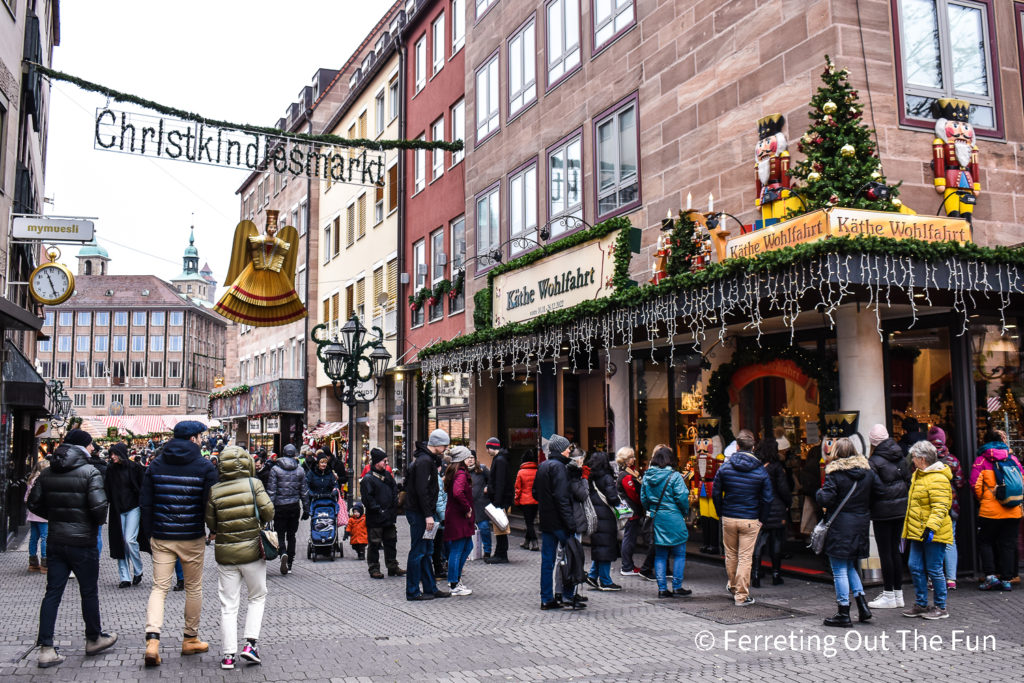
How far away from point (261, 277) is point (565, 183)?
8.69 metres

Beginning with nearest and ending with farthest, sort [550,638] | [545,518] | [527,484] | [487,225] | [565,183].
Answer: [550,638], [545,518], [527,484], [565,183], [487,225]

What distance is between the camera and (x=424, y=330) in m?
26.5

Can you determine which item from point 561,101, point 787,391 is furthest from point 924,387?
point 561,101

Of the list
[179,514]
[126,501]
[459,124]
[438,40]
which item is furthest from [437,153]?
[179,514]

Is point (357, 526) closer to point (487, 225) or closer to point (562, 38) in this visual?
point (487, 225)

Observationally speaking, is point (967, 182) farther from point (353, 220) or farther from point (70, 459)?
point (353, 220)

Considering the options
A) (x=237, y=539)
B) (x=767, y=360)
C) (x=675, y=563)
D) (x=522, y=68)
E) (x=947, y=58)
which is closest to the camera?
(x=237, y=539)

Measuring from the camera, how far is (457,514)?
431 inches

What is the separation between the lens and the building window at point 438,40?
88.1 feet

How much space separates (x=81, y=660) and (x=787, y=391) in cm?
917

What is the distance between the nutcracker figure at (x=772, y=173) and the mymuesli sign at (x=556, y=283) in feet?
11.7

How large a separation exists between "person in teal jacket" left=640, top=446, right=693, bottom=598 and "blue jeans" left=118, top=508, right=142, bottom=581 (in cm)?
650

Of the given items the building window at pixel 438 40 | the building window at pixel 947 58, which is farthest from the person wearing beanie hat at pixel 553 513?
the building window at pixel 438 40

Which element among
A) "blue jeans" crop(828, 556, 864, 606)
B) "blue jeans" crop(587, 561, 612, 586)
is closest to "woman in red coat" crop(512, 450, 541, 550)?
"blue jeans" crop(587, 561, 612, 586)
